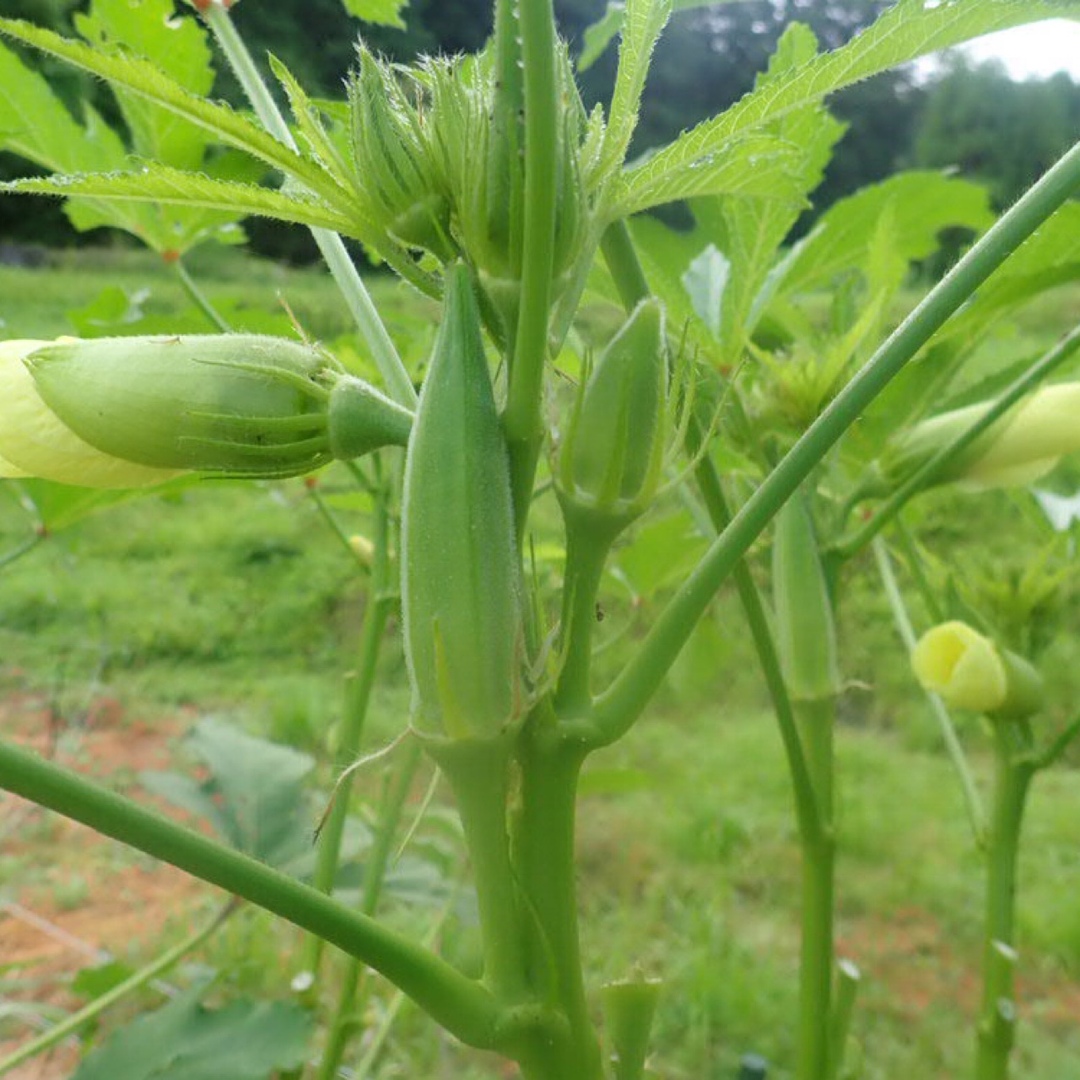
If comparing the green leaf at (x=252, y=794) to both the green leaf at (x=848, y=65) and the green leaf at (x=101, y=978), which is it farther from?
the green leaf at (x=848, y=65)

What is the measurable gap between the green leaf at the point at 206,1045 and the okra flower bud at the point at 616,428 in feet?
1.20

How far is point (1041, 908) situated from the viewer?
1.60 metres

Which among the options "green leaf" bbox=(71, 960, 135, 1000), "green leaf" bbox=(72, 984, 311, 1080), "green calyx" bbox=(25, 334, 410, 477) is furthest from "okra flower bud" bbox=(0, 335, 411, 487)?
"green leaf" bbox=(71, 960, 135, 1000)

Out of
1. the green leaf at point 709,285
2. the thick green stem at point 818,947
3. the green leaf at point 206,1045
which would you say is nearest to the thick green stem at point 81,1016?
the green leaf at point 206,1045

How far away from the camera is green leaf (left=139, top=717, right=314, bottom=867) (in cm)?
85

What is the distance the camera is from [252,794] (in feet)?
2.87

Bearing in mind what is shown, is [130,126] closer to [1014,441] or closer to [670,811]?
[1014,441]

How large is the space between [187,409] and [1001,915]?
0.52 m

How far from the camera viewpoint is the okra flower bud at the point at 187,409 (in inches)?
13.0

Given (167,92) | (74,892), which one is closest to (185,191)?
(167,92)

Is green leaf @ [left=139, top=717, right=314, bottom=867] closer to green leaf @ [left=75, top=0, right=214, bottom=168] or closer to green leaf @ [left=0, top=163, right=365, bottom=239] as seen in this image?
green leaf @ [left=75, top=0, right=214, bottom=168]

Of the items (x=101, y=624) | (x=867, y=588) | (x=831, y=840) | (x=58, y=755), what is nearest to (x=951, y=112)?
(x=867, y=588)

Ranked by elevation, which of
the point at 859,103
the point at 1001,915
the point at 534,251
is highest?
the point at 859,103

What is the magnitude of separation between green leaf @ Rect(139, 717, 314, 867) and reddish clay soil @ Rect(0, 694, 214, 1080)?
0.48 meters
